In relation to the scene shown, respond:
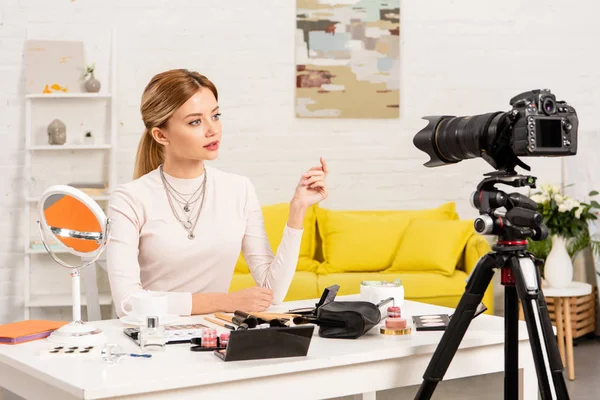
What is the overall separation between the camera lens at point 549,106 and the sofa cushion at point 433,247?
112 inches

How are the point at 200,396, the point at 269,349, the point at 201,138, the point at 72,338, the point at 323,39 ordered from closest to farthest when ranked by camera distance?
the point at 200,396, the point at 269,349, the point at 72,338, the point at 201,138, the point at 323,39

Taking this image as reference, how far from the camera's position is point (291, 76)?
543cm

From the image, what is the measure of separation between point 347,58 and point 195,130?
10.3ft

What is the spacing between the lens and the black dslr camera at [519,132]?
193 cm

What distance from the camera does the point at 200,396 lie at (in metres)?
1.59

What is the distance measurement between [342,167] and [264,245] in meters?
2.93

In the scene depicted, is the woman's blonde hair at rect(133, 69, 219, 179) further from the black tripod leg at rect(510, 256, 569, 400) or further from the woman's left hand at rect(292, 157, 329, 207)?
the black tripod leg at rect(510, 256, 569, 400)

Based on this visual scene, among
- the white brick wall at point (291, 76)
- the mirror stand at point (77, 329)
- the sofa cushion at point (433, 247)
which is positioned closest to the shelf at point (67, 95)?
the white brick wall at point (291, 76)

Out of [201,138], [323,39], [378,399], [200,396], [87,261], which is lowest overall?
[378,399]

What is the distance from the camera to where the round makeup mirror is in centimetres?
185

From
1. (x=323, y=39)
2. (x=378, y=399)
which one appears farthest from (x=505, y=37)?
(x=378, y=399)

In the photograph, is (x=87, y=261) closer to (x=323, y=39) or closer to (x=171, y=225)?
(x=171, y=225)

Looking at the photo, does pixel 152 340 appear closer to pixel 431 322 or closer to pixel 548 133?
pixel 431 322

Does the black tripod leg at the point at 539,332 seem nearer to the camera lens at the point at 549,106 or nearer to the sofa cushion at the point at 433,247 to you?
the camera lens at the point at 549,106
